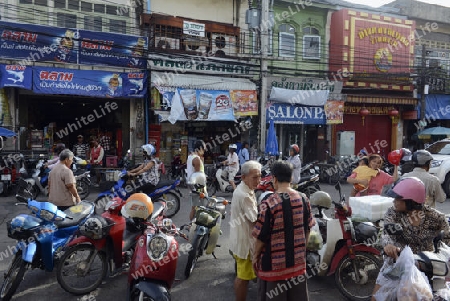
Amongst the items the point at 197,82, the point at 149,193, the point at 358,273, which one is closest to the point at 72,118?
the point at 197,82

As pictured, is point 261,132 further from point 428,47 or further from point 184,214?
point 428,47

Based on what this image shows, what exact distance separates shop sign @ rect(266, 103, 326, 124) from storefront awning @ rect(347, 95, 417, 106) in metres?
1.83

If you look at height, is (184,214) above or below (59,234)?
below

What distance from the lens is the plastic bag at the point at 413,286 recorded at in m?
2.44

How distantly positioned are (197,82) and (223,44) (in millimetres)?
2266

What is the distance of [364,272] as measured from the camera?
13.5 feet

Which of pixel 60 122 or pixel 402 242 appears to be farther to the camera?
pixel 60 122

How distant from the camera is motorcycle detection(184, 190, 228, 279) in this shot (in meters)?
4.59

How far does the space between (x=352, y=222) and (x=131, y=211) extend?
8.20ft

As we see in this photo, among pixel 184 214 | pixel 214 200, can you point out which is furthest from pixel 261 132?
pixel 214 200

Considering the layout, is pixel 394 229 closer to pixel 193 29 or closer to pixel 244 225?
pixel 244 225

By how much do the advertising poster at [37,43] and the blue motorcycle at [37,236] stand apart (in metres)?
8.47

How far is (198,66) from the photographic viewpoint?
13.7 m

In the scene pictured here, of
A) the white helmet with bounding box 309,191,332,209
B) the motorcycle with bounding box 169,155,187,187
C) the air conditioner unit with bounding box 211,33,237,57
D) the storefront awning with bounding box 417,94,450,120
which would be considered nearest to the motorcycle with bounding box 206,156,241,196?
the motorcycle with bounding box 169,155,187,187
